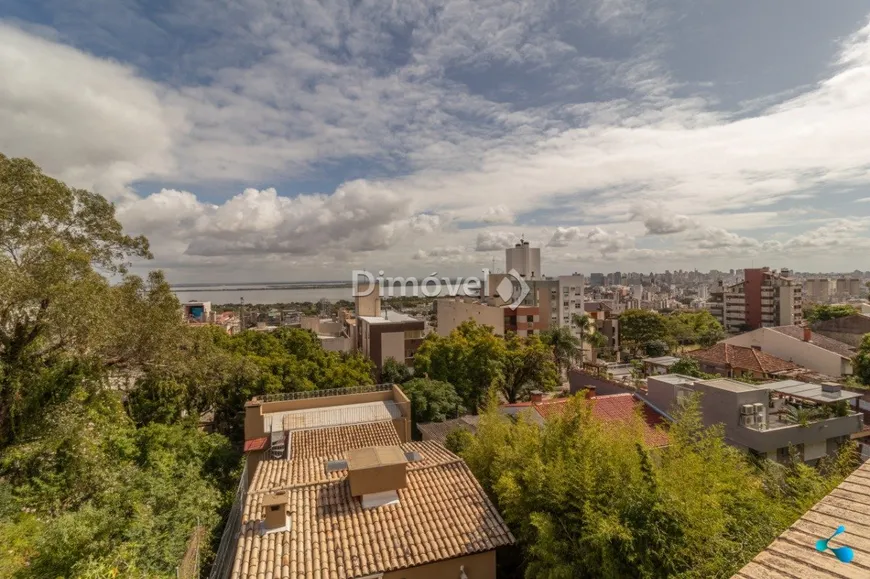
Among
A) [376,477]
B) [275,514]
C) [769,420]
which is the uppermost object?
[376,477]

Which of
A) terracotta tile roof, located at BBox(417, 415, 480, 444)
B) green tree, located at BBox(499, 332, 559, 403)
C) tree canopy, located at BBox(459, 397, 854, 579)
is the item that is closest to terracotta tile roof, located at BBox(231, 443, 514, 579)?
tree canopy, located at BBox(459, 397, 854, 579)

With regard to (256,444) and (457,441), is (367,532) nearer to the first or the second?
(457,441)

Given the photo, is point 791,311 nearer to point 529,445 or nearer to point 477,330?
point 477,330

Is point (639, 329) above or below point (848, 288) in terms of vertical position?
below

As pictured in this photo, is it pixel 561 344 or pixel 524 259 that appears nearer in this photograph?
pixel 561 344

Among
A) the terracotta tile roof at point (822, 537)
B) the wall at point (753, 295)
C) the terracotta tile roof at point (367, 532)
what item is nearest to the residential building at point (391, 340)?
the terracotta tile roof at point (367, 532)

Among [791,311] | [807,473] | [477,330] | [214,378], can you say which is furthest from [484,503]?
[791,311]

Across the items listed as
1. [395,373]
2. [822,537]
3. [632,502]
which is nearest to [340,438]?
[632,502]
